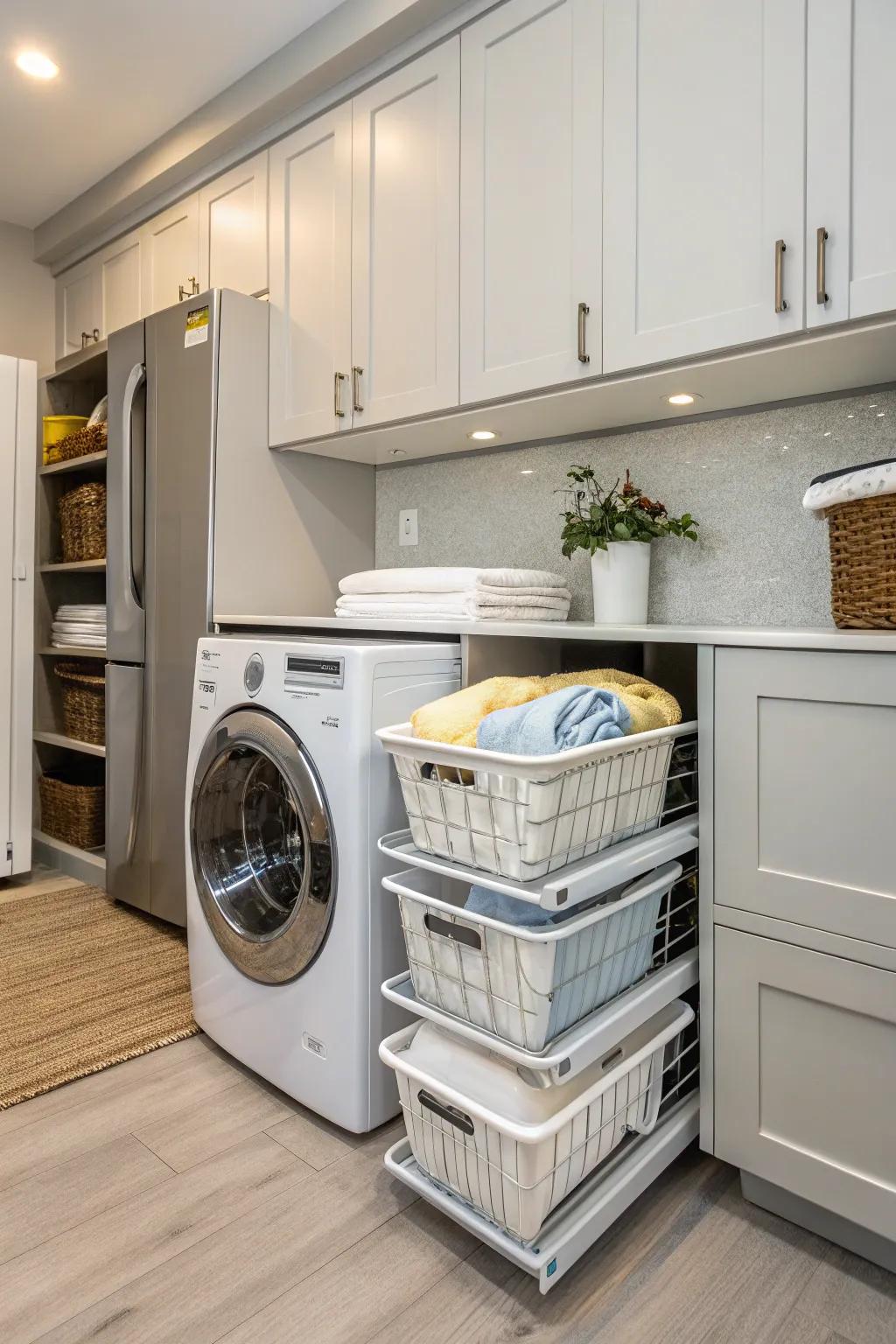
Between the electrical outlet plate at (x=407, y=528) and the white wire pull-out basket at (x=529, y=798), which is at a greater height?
the electrical outlet plate at (x=407, y=528)

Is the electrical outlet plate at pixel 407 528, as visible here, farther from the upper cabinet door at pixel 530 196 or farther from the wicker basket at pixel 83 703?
the wicker basket at pixel 83 703

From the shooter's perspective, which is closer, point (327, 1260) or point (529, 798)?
point (529, 798)

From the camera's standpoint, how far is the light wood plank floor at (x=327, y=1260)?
1154 millimetres

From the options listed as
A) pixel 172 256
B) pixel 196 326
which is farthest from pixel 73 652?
pixel 172 256

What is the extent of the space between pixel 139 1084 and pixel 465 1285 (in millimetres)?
855

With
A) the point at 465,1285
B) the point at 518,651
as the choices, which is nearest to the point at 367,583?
the point at 518,651

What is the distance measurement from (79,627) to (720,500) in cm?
231

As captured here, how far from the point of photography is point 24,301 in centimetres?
350

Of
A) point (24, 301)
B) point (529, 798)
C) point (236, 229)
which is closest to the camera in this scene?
point (529, 798)

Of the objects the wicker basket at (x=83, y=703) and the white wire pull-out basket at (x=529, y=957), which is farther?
the wicker basket at (x=83, y=703)

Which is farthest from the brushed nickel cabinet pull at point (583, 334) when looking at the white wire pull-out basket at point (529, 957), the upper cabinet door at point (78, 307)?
the upper cabinet door at point (78, 307)

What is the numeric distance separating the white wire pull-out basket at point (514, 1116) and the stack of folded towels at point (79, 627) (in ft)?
6.93

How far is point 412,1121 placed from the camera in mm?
1347

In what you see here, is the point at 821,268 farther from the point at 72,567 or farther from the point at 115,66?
the point at 72,567
